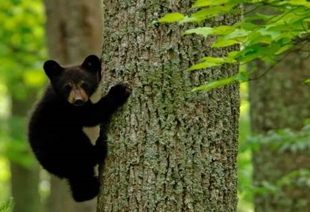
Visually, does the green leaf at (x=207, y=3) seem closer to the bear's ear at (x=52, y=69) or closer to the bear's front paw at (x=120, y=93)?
the bear's front paw at (x=120, y=93)

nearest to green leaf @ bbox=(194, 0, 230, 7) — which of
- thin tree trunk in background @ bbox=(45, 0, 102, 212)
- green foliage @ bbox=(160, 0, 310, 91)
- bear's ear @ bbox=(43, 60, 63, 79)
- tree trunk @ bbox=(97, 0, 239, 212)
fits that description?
green foliage @ bbox=(160, 0, 310, 91)

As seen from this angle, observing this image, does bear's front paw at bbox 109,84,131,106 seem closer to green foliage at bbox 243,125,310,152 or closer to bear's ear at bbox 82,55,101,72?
bear's ear at bbox 82,55,101,72

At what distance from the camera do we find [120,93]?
4363mm

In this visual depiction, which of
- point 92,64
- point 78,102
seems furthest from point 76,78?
point 78,102

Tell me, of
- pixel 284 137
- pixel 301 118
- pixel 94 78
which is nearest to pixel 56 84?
pixel 94 78

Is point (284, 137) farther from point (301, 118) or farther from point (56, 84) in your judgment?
point (56, 84)

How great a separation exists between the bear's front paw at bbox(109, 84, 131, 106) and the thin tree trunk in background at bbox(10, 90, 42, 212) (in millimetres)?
12526

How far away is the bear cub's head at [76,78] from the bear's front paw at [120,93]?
4.30 ft

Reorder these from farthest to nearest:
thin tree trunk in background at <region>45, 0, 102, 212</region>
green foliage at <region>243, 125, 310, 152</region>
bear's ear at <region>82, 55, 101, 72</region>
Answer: thin tree trunk in background at <region>45, 0, 102, 212</region>
green foliage at <region>243, 125, 310, 152</region>
bear's ear at <region>82, 55, 101, 72</region>

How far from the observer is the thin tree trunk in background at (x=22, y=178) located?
1716cm

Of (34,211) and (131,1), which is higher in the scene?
(131,1)

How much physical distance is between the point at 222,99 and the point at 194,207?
2.37 ft

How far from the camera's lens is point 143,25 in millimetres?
4367

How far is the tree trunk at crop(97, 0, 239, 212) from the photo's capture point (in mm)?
4270
